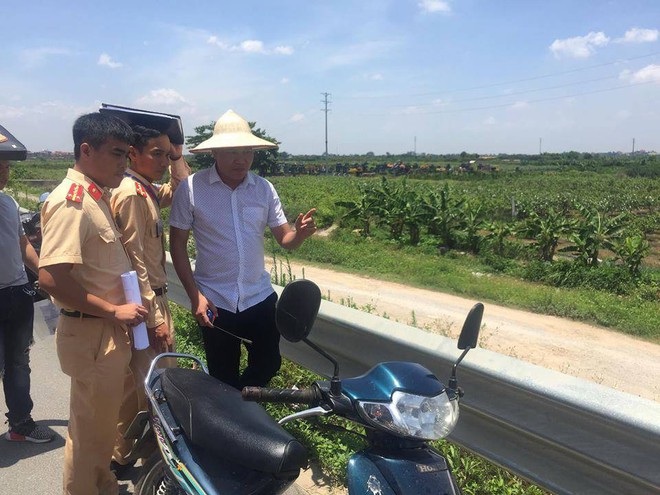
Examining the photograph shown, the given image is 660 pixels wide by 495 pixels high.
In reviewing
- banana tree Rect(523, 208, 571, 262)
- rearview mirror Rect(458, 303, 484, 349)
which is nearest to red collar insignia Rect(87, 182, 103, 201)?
rearview mirror Rect(458, 303, 484, 349)

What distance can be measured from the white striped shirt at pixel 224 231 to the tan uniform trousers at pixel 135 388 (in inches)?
10.8

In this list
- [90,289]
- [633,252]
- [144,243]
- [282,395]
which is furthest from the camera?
[633,252]

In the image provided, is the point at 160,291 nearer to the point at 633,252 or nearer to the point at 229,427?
the point at 229,427

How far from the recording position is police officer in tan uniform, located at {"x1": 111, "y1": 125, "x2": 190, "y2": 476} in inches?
107

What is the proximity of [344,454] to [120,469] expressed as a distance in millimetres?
1313

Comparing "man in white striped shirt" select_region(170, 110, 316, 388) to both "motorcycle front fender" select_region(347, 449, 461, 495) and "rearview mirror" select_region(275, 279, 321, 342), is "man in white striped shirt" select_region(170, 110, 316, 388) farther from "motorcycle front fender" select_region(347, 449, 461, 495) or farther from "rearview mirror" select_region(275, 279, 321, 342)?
"motorcycle front fender" select_region(347, 449, 461, 495)

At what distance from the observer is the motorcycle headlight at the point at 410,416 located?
5.13 feet

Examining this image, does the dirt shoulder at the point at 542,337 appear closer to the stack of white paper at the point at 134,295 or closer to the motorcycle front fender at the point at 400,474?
the stack of white paper at the point at 134,295

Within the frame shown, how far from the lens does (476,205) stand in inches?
602

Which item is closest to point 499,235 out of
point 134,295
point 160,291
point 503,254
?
point 503,254

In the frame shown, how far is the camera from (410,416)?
157 cm

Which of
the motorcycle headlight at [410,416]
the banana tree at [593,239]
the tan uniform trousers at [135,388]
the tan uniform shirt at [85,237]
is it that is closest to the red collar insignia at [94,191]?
the tan uniform shirt at [85,237]

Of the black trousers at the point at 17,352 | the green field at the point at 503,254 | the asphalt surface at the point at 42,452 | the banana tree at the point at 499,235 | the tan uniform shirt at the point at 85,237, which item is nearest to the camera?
the tan uniform shirt at the point at 85,237

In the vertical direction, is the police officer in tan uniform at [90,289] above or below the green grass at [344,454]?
above
